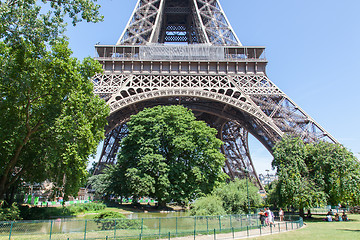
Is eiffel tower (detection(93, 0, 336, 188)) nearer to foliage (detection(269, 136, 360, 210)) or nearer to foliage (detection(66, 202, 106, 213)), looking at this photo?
foliage (detection(269, 136, 360, 210))

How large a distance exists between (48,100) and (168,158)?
14.7 metres

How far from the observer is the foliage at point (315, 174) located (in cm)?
2234

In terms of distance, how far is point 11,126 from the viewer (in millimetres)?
16297

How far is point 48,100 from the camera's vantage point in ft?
54.0

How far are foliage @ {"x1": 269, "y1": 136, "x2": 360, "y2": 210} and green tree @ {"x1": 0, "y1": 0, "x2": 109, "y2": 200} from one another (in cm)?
1663

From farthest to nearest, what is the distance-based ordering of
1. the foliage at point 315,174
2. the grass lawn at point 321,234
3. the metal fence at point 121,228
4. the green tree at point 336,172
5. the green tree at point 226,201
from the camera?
the green tree at point 336,172 → the foliage at point 315,174 → the green tree at point 226,201 → the grass lawn at point 321,234 → the metal fence at point 121,228

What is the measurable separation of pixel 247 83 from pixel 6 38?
24.2 metres

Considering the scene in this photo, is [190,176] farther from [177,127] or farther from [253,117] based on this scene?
[253,117]

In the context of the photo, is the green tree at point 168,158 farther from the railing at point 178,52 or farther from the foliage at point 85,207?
the railing at point 178,52

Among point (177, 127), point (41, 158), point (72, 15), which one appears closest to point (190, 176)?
point (177, 127)

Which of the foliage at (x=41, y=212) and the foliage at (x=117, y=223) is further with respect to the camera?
the foliage at (x=41, y=212)

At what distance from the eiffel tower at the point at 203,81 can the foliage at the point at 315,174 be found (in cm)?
260

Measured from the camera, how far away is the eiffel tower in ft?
91.1

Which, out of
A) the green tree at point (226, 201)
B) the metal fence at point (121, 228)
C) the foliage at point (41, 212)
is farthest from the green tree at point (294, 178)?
the foliage at point (41, 212)
